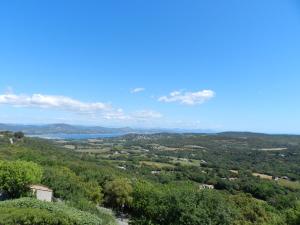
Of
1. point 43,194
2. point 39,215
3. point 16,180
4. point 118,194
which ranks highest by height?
point 16,180

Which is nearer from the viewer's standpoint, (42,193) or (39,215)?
(39,215)

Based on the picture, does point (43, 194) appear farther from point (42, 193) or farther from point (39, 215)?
point (39, 215)

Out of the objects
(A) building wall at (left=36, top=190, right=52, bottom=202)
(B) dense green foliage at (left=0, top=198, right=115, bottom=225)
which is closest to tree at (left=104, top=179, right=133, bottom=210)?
(A) building wall at (left=36, top=190, right=52, bottom=202)

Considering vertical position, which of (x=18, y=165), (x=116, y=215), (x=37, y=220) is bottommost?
(x=116, y=215)

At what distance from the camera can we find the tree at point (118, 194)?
1773 inches

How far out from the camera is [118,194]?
45.3 meters

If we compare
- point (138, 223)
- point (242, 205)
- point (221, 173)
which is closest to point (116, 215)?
point (138, 223)

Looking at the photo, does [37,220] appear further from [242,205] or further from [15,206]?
[242,205]

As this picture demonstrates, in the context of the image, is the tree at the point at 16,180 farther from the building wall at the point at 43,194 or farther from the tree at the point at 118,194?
the tree at the point at 118,194

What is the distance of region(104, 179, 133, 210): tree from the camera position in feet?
148

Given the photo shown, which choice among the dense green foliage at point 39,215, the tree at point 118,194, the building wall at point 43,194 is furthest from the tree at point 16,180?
the tree at point 118,194

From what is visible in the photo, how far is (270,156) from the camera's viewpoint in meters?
138

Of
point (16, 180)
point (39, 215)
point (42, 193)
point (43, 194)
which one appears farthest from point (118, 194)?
point (39, 215)

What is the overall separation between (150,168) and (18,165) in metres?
69.5
